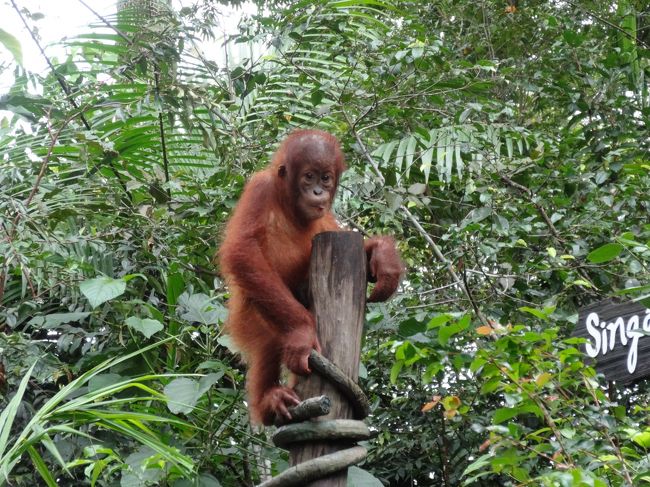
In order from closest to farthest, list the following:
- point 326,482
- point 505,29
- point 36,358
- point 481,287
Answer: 1. point 326,482
2. point 36,358
3. point 481,287
4. point 505,29

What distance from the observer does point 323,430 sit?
7.45ft

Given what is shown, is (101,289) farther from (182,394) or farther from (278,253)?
(278,253)

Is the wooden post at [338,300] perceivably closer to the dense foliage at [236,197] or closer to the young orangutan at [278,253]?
the young orangutan at [278,253]

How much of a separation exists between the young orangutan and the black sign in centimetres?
75

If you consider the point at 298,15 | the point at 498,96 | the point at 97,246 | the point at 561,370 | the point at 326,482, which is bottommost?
the point at 326,482

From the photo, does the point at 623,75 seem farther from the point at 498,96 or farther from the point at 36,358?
the point at 36,358

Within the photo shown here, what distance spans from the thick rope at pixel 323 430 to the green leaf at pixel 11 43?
4.31ft

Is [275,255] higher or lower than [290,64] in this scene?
lower

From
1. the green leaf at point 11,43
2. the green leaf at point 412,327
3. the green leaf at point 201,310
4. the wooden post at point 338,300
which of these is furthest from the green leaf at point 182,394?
the green leaf at point 11,43

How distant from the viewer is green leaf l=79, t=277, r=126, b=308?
3.18 meters

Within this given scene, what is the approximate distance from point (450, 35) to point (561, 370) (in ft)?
11.0

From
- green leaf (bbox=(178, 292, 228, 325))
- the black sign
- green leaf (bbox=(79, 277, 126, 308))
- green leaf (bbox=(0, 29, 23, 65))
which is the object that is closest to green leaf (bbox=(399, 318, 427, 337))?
the black sign

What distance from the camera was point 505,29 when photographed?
17.8ft

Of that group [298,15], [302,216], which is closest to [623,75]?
[298,15]
